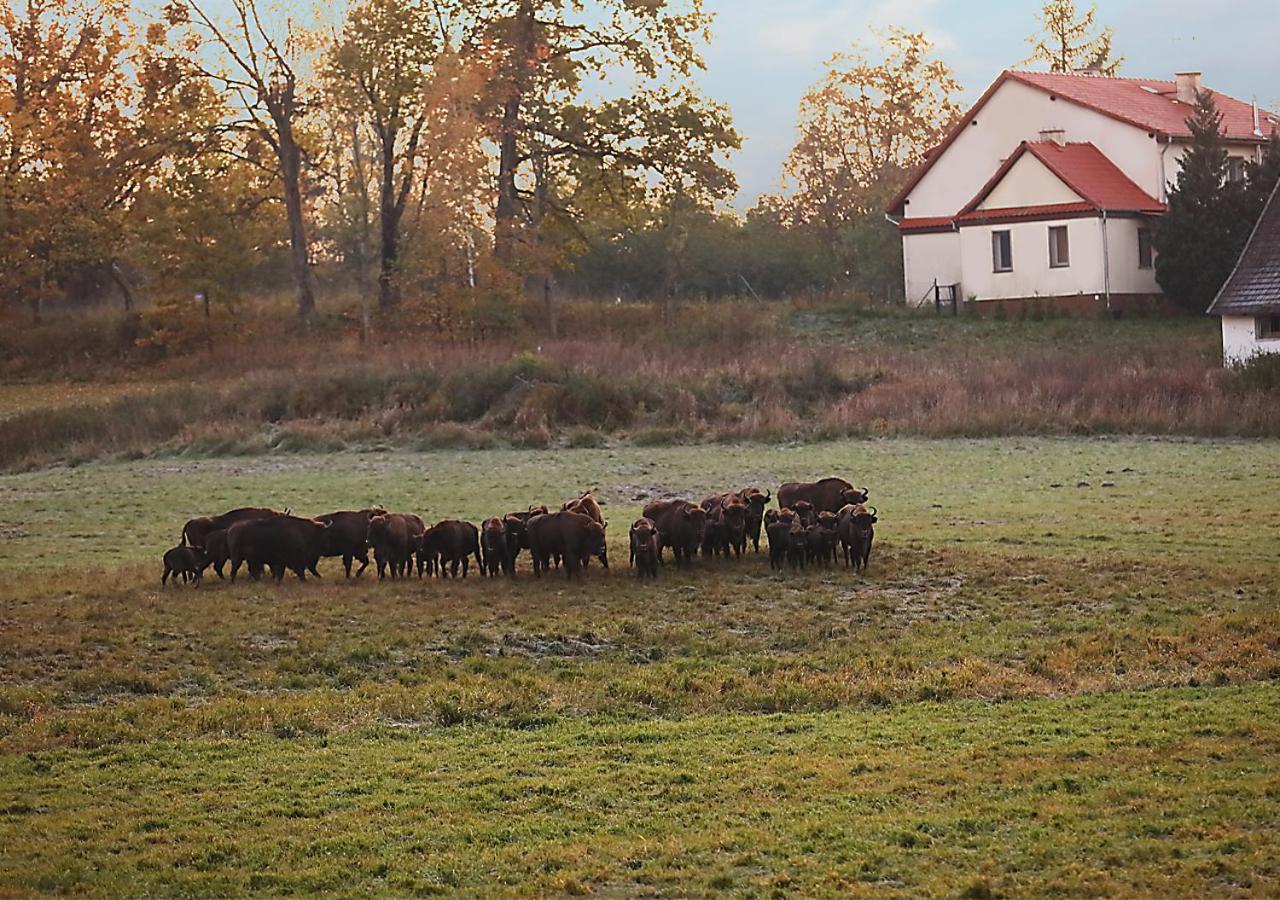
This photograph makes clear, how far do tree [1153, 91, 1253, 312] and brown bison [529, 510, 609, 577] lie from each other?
4094cm

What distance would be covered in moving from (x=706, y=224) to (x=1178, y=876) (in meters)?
73.5

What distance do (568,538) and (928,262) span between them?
47015mm

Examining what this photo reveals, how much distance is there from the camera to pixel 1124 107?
215 ft

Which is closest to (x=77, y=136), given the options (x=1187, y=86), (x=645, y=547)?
(x=1187, y=86)

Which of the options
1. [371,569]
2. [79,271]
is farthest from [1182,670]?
[79,271]

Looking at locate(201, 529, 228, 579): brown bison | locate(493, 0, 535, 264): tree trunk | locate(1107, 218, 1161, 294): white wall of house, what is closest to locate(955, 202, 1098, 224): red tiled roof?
locate(1107, 218, 1161, 294): white wall of house

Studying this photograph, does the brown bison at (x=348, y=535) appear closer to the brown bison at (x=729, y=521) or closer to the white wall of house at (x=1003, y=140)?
the brown bison at (x=729, y=521)

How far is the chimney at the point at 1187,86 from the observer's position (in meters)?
69.7

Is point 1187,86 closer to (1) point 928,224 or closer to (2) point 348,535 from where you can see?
(1) point 928,224

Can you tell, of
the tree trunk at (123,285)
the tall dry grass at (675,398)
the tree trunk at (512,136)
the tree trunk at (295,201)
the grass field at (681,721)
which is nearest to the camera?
the grass field at (681,721)

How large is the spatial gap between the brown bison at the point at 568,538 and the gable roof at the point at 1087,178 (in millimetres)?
41084

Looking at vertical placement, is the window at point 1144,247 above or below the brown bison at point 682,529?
above

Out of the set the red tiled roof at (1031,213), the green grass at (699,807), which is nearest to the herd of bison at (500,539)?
the green grass at (699,807)

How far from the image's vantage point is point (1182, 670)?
15633mm
